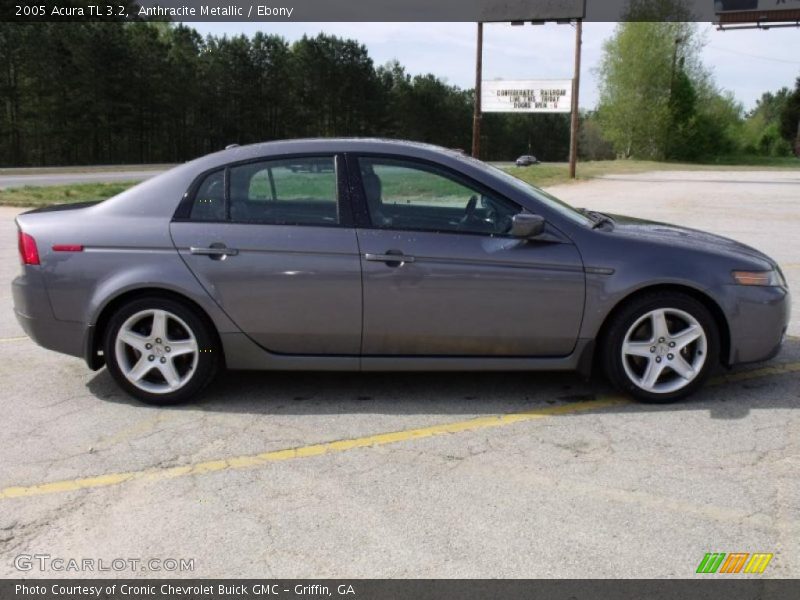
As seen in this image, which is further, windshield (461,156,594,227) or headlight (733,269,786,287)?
windshield (461,156,594,227)

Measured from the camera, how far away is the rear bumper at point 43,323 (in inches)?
174

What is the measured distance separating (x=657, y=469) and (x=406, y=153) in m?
2.31

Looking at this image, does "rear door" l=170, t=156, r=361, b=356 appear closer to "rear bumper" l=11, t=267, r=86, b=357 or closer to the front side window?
the front side window

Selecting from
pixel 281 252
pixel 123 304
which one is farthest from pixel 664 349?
pixel 123 304

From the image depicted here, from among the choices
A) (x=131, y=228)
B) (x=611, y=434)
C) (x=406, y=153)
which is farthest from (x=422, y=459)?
(x=131, y=228)

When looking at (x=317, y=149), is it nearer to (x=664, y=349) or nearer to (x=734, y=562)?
(x=664, y=349)

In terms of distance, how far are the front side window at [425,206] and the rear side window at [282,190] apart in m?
0.25

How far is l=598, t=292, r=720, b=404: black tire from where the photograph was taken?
14.2ft

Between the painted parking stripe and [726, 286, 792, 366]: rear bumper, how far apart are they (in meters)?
0.46

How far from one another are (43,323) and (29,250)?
456mm

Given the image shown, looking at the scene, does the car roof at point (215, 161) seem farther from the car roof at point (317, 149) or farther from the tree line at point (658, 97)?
the tree line at point (658, 97)

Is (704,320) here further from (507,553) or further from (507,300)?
(507,553)

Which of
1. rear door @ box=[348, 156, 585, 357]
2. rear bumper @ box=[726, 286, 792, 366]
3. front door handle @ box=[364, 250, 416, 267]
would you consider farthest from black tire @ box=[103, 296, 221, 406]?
rear bumper @ box=[726, 286, 792, 366]

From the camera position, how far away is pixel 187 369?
4.46 m
